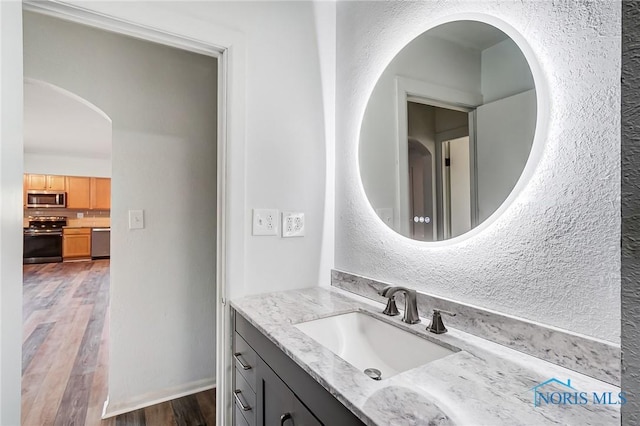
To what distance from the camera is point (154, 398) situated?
201 cm

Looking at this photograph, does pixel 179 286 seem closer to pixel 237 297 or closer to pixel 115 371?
→ pixel 115 371

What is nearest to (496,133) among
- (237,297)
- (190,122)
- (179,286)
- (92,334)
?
(237,297)

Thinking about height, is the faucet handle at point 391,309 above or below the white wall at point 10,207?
below

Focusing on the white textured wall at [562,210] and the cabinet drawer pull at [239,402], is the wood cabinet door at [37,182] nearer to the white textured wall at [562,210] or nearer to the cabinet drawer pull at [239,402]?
the cabinet drawer pull at [239,402]

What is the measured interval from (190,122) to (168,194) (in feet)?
1.66

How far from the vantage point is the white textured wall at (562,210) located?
743 mm

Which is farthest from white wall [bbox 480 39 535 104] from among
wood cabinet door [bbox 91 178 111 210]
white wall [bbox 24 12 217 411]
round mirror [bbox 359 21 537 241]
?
wood cabinet door [bbox 91 178 111 210]

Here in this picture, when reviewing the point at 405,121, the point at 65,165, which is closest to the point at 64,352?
the point at 405,121

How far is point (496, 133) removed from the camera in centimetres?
100

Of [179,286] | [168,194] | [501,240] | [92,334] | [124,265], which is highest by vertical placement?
[168,194]

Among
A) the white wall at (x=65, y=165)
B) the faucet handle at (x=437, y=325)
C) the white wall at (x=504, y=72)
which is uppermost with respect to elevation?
the white wall at (x=65, y=165)

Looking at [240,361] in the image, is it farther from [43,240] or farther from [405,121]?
[43,240]

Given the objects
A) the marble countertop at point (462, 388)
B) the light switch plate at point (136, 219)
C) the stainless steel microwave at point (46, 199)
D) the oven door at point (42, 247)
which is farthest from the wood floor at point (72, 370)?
the stainless steel microwave at point (46, 199)

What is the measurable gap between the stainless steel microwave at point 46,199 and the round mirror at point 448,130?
874cm
